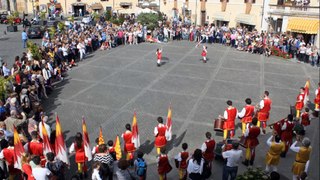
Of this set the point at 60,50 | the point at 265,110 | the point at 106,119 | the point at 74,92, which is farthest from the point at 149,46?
the point at 265,110

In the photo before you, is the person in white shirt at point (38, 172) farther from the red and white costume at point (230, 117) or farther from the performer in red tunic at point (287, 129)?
the performer in red tunic at point (287, 129)

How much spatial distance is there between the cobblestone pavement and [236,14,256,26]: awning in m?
11.0

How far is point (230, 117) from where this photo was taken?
40.4 feet

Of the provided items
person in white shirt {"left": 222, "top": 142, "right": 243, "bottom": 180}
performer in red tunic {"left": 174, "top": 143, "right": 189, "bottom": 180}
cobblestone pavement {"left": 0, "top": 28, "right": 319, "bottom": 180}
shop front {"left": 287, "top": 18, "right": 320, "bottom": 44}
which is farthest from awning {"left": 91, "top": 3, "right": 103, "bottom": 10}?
person in white shirt {"left": 222, "top": 142, "right": 243, "bottom": 180}

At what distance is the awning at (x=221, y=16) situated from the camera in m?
41.7

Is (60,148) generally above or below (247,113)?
below

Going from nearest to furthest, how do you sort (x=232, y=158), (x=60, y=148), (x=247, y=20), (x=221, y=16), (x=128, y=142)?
1. (x=232, y=158)
2. (x=60, y=148)
3. (x=128, y=142)
4. (x=247, y=20)
5. (x=221, y=16)

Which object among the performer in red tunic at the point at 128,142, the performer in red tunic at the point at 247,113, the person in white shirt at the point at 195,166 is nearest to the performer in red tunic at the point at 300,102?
the performer in red tunic at the point at 247,113

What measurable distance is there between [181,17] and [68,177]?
40125mm

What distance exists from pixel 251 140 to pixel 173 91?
26.6 ft

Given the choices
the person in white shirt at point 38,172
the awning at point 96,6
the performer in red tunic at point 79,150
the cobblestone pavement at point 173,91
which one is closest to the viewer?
the person in white shirt at point 38,172

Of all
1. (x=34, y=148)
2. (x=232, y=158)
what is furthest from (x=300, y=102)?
(x=34, y=148)

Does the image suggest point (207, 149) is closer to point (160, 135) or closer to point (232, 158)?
point (232, 158)

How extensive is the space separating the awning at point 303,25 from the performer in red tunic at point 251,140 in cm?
2202
